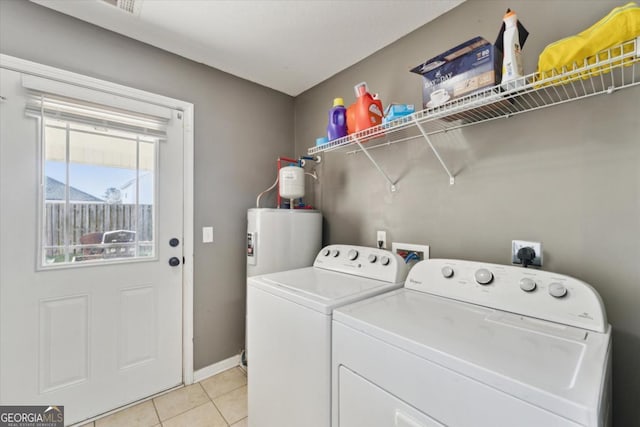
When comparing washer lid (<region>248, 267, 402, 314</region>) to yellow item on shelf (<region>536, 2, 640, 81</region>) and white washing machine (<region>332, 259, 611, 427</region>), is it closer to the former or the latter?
white washing machine (<region>332, 259, 611, 427</region>)

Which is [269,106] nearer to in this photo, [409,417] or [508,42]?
[508,42]

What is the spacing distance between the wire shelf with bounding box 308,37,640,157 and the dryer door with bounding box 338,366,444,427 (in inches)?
44.9

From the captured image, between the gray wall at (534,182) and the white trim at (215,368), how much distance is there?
1.51 meters

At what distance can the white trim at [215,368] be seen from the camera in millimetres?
2131

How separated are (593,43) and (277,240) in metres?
1.85

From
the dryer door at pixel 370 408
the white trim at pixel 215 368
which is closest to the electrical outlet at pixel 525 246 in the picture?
the dryer door at pixel 370 408

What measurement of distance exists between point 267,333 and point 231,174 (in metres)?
1.41

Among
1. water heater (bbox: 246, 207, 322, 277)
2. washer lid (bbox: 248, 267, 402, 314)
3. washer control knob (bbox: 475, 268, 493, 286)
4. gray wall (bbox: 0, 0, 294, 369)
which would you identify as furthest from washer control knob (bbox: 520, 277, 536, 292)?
gray wall (bbox: 0, 0, 294, 369)

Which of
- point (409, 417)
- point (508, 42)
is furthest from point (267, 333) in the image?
point (508, 42)

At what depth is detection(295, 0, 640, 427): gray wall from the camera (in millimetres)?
1083

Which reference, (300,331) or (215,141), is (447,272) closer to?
(300,331)

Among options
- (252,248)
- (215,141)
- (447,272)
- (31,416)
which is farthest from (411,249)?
(31,416)

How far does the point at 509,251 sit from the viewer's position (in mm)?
1364

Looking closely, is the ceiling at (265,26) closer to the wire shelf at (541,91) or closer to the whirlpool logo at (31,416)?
the wire shelf at (541,91)
